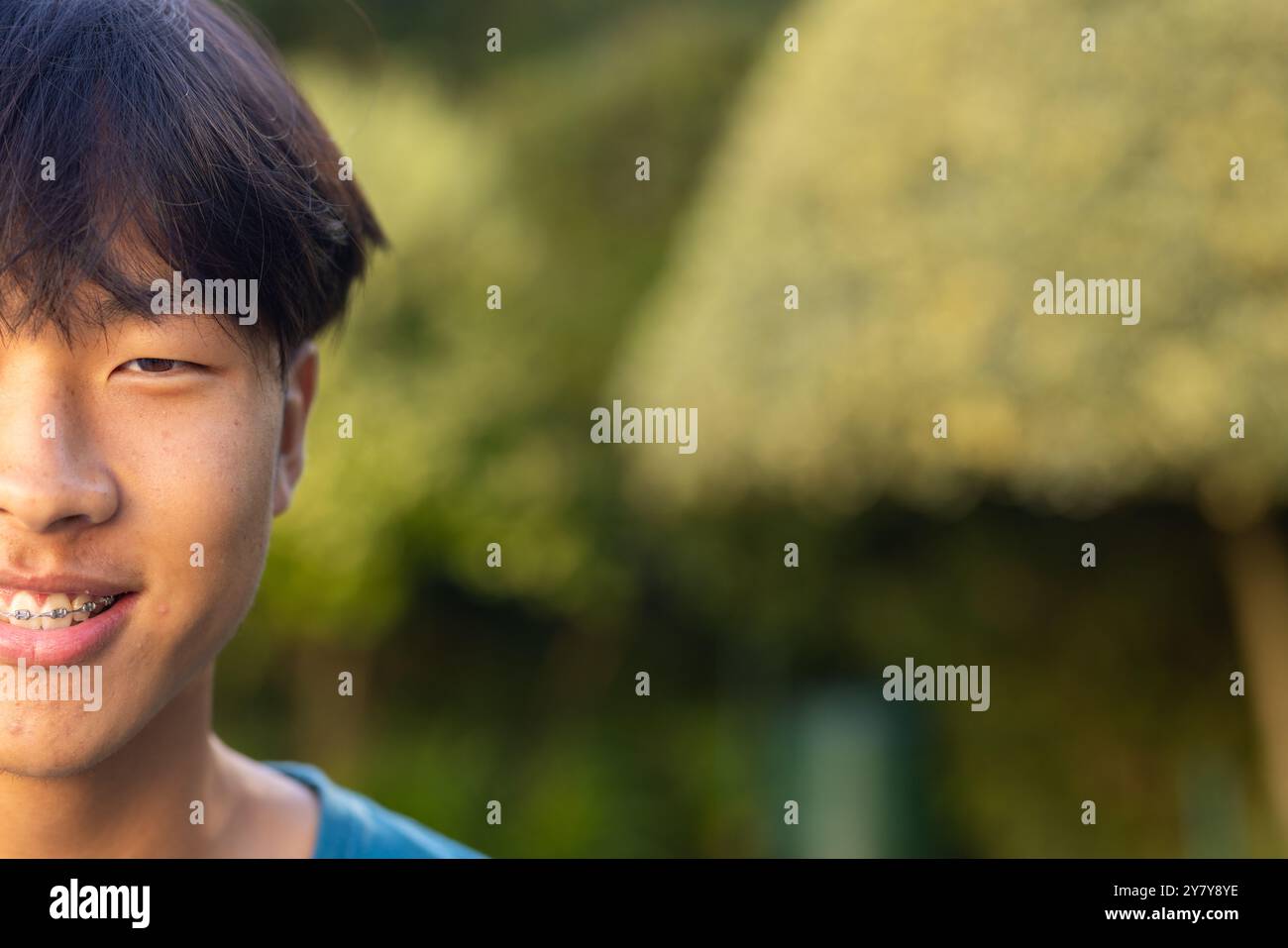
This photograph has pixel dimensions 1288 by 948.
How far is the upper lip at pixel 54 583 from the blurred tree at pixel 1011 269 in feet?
11.0

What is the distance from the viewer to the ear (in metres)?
1.41

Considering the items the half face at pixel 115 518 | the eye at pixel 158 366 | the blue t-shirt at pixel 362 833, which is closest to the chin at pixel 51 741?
the half face at pixel 115 518

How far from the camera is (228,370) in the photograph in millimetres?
1235

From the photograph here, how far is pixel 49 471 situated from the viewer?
1.08 m

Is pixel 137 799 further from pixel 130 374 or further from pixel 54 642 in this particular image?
pixel 130 374

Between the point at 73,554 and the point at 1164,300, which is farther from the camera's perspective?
the point at 1164,300

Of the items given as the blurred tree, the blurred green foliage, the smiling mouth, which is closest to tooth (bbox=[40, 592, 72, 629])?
the smiling mouth

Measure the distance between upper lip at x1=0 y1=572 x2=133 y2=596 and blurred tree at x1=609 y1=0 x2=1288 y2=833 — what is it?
3352mm

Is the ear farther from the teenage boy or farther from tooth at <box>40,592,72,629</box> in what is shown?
tooth at <box>40,592,72,629</box>

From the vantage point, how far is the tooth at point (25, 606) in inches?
44.5

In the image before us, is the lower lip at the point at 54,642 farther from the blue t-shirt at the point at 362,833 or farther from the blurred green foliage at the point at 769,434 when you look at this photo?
the blurred green foliage at the point at 769,434
